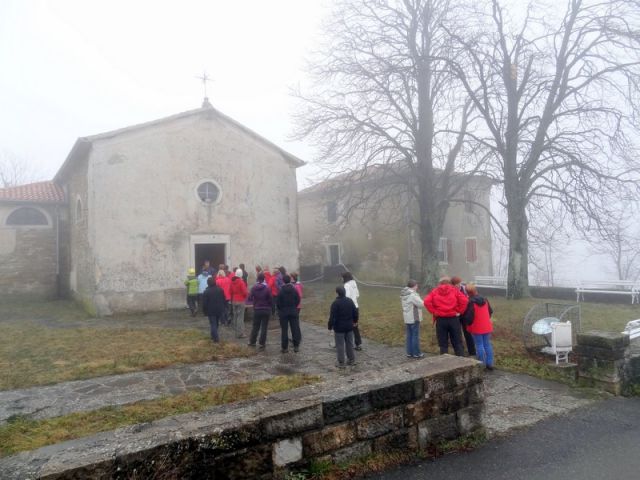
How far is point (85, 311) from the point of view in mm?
15180

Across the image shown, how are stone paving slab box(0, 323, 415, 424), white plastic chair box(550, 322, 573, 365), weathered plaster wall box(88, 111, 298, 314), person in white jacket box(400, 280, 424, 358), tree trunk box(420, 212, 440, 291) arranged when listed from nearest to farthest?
stone paving slab box(0, 323, 415, 424) → white plastic chair box(550, 322, 573, 365) → person in white jacket box(400, 280, 424, 358) → weathered plaster wall box(88, 111, 298, 314) → tree trunk box(420, 212, 440, 291)

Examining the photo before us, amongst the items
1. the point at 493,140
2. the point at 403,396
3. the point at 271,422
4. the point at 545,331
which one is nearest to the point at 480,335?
the point at 545,331

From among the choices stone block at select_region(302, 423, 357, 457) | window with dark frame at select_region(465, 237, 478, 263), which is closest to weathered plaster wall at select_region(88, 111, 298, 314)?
stone block at select_region(302, 423, 357, 457)

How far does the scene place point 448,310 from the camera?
713cm

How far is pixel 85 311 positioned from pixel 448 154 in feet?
53.7

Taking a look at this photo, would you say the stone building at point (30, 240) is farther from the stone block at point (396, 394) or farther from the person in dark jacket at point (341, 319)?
the stone block at point (396, 394)

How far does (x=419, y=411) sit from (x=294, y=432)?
131cm

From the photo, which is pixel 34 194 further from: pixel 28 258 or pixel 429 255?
pixel 429 255

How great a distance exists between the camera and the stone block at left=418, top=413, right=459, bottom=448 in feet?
13.0

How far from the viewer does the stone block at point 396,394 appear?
12.1 feet

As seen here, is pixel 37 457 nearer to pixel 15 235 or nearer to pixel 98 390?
pixel 98 390

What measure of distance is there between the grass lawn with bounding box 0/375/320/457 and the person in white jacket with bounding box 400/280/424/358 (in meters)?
2.52

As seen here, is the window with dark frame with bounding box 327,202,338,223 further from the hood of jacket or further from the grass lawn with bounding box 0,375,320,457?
the grass lawn with bounding box 0,375,320,457

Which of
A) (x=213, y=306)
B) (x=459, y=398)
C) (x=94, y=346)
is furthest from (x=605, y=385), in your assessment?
(x=94, y=346)
